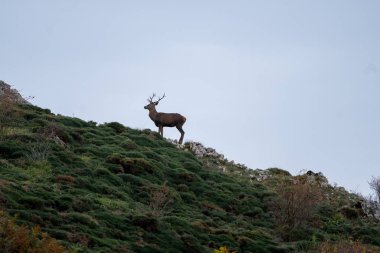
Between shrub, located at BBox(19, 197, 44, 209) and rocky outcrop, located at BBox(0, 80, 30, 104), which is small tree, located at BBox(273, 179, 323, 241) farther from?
rocky outcrop, located at BBox(0, 80, 30, 104)

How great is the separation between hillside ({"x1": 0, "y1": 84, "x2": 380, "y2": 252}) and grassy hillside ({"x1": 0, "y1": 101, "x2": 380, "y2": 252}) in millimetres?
47

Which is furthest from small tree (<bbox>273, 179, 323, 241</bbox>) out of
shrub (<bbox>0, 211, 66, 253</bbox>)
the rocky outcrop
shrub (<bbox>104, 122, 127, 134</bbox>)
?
the rocky outcrop

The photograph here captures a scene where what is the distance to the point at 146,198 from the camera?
26.6 metres

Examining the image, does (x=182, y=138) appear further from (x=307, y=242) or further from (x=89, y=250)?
(x=89, y=250)

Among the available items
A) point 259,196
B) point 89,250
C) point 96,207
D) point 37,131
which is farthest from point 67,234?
point 259,196

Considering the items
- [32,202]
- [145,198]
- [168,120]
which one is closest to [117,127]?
[168,120]

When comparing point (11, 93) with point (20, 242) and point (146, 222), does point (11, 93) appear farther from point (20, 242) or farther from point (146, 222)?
point (20, 242)

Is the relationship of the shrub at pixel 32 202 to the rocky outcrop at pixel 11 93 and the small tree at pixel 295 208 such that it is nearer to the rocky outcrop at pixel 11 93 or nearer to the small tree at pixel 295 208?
the small tree at pixel 295 208

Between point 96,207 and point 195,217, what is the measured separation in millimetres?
5302

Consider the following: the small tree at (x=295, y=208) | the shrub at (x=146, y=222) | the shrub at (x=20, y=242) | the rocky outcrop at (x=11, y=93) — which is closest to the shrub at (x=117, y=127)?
the rocky outcrop at (x=11, y=93)

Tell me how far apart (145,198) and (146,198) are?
42mm

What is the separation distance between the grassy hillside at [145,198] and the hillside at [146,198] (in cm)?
5

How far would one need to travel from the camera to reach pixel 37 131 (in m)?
31.3

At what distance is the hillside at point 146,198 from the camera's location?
19844 mm
